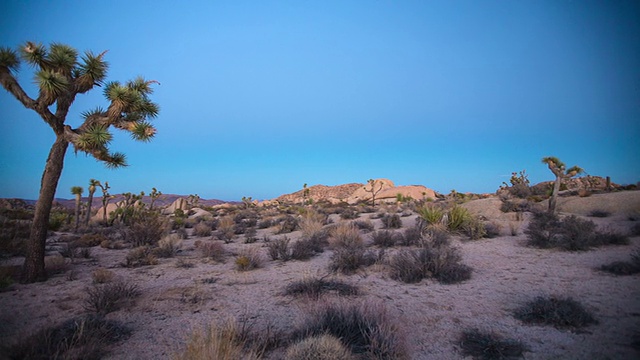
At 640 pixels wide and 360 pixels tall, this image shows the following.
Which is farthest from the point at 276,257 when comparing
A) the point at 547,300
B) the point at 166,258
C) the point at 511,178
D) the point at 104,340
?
the point at 511,178

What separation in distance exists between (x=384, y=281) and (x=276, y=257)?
12.9 feet

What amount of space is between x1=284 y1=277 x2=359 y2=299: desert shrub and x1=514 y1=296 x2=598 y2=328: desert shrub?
9.14ft

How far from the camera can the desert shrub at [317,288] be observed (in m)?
5.70

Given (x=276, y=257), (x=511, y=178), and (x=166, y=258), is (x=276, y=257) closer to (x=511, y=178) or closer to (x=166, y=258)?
(x=166, y=258)

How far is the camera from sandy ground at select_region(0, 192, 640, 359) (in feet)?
12.8

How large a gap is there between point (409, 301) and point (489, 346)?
6.06 ft

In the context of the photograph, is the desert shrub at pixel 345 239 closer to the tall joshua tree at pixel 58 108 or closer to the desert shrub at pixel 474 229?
the desert shrub at pixel 474 229

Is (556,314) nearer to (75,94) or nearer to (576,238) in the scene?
(576,238)

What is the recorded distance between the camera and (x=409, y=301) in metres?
5.45

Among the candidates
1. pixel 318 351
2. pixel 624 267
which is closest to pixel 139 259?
pixel 318 351

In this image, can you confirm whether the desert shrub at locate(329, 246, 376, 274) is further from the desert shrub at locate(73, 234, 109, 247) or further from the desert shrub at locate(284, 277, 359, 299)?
the desert shrub at locate(73, 234, 109, 247)

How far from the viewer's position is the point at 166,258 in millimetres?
9977

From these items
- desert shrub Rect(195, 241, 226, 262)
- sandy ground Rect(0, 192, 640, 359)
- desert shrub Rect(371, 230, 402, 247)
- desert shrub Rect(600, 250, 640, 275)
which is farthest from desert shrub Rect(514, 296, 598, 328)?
desert shrub Rect(195, 241, 226, 262)

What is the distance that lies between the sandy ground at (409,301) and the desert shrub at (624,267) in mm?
238
